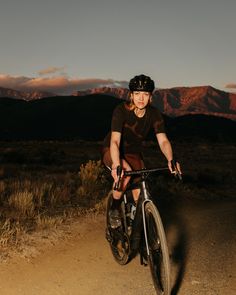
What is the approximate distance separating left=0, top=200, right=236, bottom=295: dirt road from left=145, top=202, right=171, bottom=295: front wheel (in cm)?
40

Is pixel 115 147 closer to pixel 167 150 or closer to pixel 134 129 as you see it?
pixel 134 129

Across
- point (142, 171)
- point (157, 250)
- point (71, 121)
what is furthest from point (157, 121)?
point (71, 121)

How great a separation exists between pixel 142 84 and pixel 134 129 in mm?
575

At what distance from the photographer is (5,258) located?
6250mm

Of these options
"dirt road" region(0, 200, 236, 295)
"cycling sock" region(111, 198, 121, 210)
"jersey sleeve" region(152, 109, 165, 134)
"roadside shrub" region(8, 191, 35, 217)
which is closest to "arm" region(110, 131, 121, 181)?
"jersey sleeve" region(152, 109, 165, 134)

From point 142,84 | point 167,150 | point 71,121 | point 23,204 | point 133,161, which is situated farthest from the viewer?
point 71,121

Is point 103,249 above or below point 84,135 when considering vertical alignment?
above

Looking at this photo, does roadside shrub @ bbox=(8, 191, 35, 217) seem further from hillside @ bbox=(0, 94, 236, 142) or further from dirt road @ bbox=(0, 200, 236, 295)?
hillside @ bbox=(0, 94, 236, 142)

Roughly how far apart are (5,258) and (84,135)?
451 feet

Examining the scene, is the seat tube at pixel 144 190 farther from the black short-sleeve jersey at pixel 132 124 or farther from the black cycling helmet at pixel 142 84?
the black cycling helmet at pixel 142 84

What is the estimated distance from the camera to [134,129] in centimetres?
546

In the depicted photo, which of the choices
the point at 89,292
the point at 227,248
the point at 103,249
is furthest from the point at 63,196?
the point at 89,292

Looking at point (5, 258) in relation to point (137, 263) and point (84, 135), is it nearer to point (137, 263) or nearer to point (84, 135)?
point (137, 263)

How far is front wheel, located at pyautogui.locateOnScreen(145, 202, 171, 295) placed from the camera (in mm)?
4535
